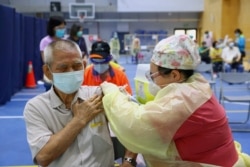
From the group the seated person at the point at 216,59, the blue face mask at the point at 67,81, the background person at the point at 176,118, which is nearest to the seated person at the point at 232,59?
the seated person at the point at 216,59

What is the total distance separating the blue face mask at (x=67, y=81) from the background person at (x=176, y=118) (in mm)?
307

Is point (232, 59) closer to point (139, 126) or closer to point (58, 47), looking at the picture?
point (58, 47)

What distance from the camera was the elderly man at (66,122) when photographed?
1630 mm

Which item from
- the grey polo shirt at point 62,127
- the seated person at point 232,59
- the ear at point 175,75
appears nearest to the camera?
the ear at point 175,75

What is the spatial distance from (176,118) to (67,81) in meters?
0.66

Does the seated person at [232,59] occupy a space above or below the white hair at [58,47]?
below

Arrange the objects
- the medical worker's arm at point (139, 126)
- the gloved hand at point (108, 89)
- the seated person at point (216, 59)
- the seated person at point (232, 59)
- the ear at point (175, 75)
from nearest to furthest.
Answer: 1. the medical worker's arm at point (139, 126)
2. the ear at point (175, 75)
3. the gloved hand at point (108, 89)
4. the seated person at point (232, 59)
5. the seated person at point (216, 59)

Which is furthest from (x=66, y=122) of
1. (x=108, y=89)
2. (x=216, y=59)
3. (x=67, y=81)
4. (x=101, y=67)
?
(x=216, y=59)

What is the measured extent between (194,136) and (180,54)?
1.11 feet

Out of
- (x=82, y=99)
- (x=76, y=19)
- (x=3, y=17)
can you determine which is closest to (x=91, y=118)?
(x=82, y=99)

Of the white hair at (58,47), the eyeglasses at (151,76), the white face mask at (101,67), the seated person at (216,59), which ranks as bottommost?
the seated person at (216,59)

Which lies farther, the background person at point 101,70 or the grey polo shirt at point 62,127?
the background person at point 101,70

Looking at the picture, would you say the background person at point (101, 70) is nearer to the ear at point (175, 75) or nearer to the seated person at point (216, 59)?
the ear at point (175, 75)

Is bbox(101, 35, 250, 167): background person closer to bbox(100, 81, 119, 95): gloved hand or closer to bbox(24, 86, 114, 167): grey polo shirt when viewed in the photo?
bbox(100, 81, 119, 95): gloved hand
